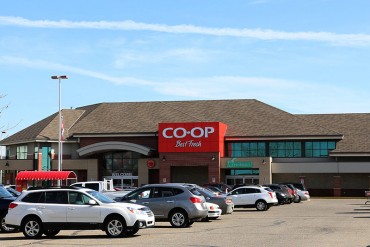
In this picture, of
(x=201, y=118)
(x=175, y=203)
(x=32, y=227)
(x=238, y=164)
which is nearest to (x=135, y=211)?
(x=32, y=227)

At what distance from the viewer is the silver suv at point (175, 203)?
79.7 feet

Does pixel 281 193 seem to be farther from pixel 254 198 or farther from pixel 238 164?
pixel 238 164

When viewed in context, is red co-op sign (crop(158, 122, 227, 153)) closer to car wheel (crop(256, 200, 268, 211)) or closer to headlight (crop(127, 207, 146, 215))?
car wheel (crop(256, 200, 268, 211))

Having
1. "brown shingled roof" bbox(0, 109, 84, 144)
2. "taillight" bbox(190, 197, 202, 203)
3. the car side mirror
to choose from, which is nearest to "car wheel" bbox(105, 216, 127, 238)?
the car side mirror

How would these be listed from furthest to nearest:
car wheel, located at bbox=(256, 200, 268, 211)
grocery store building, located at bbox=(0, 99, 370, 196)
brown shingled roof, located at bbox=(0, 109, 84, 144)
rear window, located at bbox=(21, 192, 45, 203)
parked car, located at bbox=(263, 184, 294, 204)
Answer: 1. brown shingled roof, located at bbox=(0, 109, 84, 144)
2. grocery store building, located at bbox=(0, 99, 370, 196)
3. parked car, located at bbox=(263, 184, 294, 204)
4. car wheel, located at bbox=(256, 200, 268, 211)
5. rear window, located at bbox=(21, 192, 45, 203)

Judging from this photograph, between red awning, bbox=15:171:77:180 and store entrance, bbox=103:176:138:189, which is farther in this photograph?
store entrance, bbox=103:176:138:189

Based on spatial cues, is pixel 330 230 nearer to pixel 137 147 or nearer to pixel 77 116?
pixel 137 147

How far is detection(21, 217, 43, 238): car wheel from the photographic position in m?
20.6

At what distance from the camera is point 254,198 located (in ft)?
127

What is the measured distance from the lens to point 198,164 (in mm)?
64875

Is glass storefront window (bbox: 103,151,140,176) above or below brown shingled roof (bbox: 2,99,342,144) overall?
below

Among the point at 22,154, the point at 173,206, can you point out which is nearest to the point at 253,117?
the point at 22,154

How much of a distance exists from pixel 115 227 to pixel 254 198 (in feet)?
63.8

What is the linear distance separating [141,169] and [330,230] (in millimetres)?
45345
